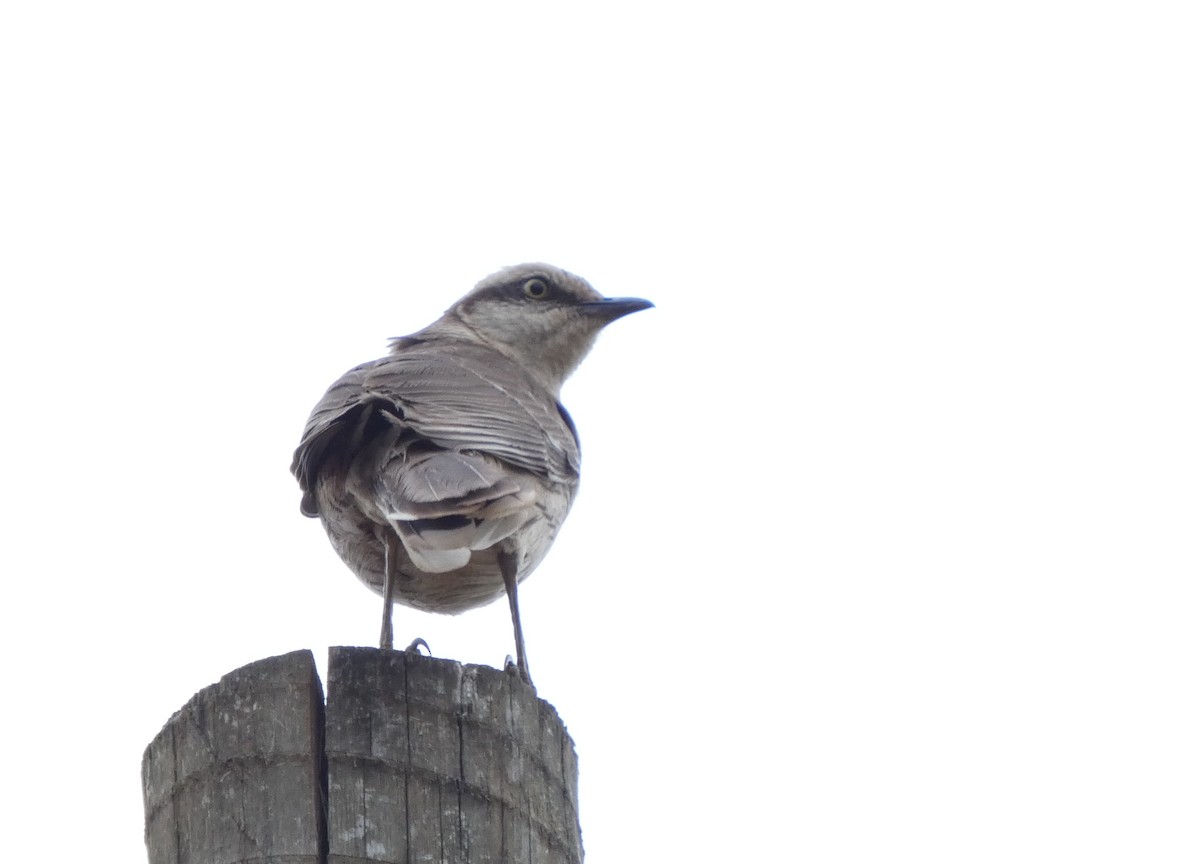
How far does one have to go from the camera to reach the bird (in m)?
5.05

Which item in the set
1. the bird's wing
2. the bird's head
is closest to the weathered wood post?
the bird's wing

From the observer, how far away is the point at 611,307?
8.27 m

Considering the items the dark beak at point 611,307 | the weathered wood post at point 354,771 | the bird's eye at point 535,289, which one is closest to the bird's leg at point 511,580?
the weathered wood post at point 354,771

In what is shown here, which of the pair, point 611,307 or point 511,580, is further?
point 611,307

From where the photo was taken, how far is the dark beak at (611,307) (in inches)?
325

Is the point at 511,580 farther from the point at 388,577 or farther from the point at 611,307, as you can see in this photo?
the point at 611,307

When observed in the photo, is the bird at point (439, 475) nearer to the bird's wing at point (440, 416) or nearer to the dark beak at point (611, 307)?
the bird's wing at point (440, 416)

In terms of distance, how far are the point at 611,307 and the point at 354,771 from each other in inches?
208

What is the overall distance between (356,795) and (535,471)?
9.04 feet

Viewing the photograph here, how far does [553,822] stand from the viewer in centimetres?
342

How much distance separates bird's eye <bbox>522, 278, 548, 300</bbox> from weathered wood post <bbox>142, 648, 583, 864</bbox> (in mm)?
5053

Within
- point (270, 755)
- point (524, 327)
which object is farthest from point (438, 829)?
point (524, 327)

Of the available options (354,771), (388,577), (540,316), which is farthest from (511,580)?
(354,771)

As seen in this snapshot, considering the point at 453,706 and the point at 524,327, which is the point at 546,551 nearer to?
the point at 524,327
